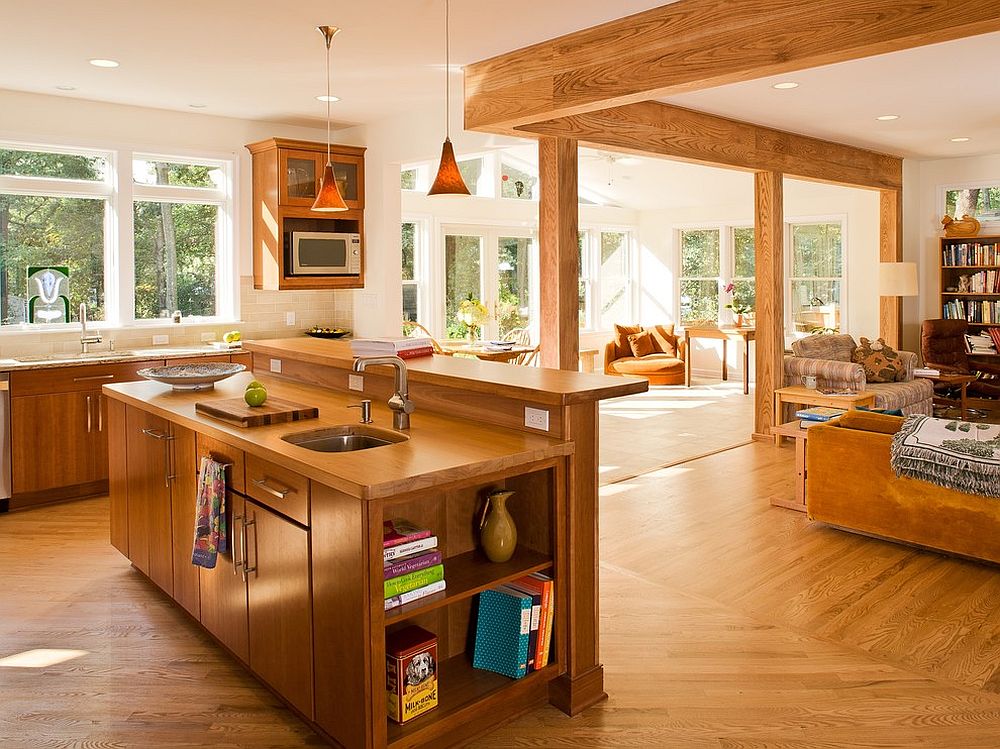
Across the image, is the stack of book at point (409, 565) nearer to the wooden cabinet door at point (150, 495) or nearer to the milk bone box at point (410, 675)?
the milk bone box at point (410, 675)

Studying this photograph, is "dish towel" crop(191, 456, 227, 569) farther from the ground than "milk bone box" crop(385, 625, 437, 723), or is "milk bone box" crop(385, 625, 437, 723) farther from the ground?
"dish towel" crop(191, 456, 227, 569)

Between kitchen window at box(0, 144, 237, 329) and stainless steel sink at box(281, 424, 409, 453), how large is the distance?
148 inches

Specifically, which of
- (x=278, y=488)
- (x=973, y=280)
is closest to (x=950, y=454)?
(x=278, y=488)

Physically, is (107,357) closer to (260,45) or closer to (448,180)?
(260,45)

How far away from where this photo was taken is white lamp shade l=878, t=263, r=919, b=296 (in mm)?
8727

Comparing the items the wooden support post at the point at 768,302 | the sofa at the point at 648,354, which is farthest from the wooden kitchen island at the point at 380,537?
the sofa at the point at 648,354

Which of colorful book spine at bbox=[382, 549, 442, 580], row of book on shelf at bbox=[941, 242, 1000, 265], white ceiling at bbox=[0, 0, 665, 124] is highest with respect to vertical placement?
white ceiling at bbox=[0, 0, 665, 124]

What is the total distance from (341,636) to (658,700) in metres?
1.19

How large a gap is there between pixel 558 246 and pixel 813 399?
2.82 metres

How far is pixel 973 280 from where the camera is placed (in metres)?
9.19

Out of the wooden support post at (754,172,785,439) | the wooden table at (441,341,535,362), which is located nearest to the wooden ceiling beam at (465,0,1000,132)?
the wooden table at (441,341,535,362)

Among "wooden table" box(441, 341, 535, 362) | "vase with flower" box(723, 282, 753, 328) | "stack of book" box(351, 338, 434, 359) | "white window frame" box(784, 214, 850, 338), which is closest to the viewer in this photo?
"stack of book" box(351, 338, 434, 359)

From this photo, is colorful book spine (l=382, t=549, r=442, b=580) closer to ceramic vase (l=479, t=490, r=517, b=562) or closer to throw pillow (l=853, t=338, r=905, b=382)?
ceramic vase (l=479, t=490, r=517, b=562)

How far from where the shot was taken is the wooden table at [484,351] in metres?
7.79
